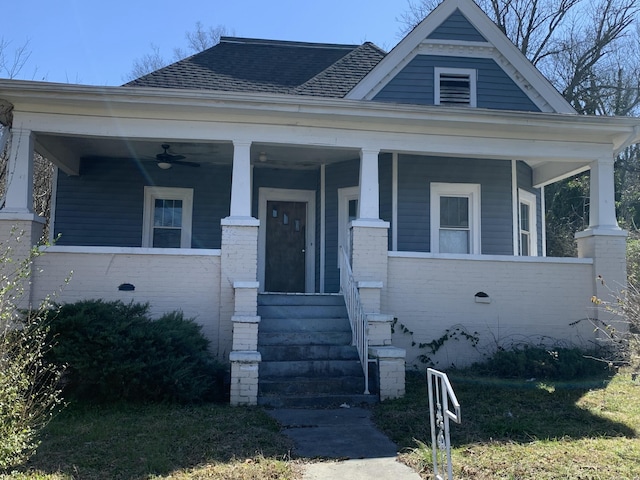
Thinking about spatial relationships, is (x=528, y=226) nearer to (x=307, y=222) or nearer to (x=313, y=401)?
(x=307, y=222)

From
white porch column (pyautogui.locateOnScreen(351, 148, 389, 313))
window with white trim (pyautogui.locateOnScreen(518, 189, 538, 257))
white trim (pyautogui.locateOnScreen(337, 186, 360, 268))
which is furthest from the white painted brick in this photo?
window with white trim (pyautogui.locateOnScreen(518, 189, 538, 257))

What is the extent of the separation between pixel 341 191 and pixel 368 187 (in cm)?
233

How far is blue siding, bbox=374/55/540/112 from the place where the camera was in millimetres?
10602

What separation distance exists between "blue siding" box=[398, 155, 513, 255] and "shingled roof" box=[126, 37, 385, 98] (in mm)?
2060

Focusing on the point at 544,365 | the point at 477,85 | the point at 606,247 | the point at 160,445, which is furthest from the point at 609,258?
the point at 160,445

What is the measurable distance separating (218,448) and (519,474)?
2.57 meters

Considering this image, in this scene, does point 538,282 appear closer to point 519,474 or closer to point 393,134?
point 393,134

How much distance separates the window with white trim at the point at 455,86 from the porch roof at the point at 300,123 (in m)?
1.82

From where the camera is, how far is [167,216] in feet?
37.2

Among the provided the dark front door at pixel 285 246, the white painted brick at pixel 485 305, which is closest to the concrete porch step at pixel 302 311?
the white painted brick at pixel 485 305

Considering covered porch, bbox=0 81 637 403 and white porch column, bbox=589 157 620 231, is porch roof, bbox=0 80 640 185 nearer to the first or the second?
covered porch, bbox=0 81 637 403

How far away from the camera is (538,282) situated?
9.27 m

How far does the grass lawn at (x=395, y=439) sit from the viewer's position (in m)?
4.45

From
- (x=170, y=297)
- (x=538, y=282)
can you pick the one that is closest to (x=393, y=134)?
(x=538, y=282)
